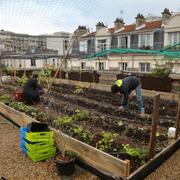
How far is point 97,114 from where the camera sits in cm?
584

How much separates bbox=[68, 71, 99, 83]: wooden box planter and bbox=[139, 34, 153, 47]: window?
30.0 feet

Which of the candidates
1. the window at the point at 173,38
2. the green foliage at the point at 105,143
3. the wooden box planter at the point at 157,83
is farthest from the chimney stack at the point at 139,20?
the green foliage at the point at 105,143

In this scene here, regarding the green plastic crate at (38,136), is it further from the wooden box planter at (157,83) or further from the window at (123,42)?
the window at (123,42)

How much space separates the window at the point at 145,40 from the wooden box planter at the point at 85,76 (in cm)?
916

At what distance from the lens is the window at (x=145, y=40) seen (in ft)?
61.9

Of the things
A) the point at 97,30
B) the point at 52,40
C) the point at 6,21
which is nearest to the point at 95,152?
the point at 6,21

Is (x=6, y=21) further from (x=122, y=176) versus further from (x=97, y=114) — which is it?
(x=122, y=176)

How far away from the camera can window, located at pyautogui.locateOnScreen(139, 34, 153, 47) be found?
18.9 meters

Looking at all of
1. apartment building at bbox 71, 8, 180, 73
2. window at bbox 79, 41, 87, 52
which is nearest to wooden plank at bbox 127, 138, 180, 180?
apartment building at bbox 71, 8, 180, 73

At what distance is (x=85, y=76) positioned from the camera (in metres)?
12.4

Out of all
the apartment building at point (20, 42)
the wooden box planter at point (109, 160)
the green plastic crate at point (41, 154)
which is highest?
the apartment building at point (20, 42)

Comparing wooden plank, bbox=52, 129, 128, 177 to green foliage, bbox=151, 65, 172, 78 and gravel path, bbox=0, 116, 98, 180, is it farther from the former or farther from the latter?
green foliage, bbox=151, 65, 172, 78

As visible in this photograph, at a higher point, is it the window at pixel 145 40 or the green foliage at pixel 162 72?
the window at pixel 145 40

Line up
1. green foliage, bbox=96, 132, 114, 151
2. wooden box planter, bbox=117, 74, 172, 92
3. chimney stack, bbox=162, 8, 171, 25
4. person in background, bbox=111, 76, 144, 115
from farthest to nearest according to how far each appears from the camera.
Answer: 1. chimney stack, bbox=162, 8, 171, 25
2. wooden box planter, bbox=117, 74, 172, 92
3. person in background, bbox=111, 76, 144, 115
4. green foliage, bbox=96, 132, 114, 151
